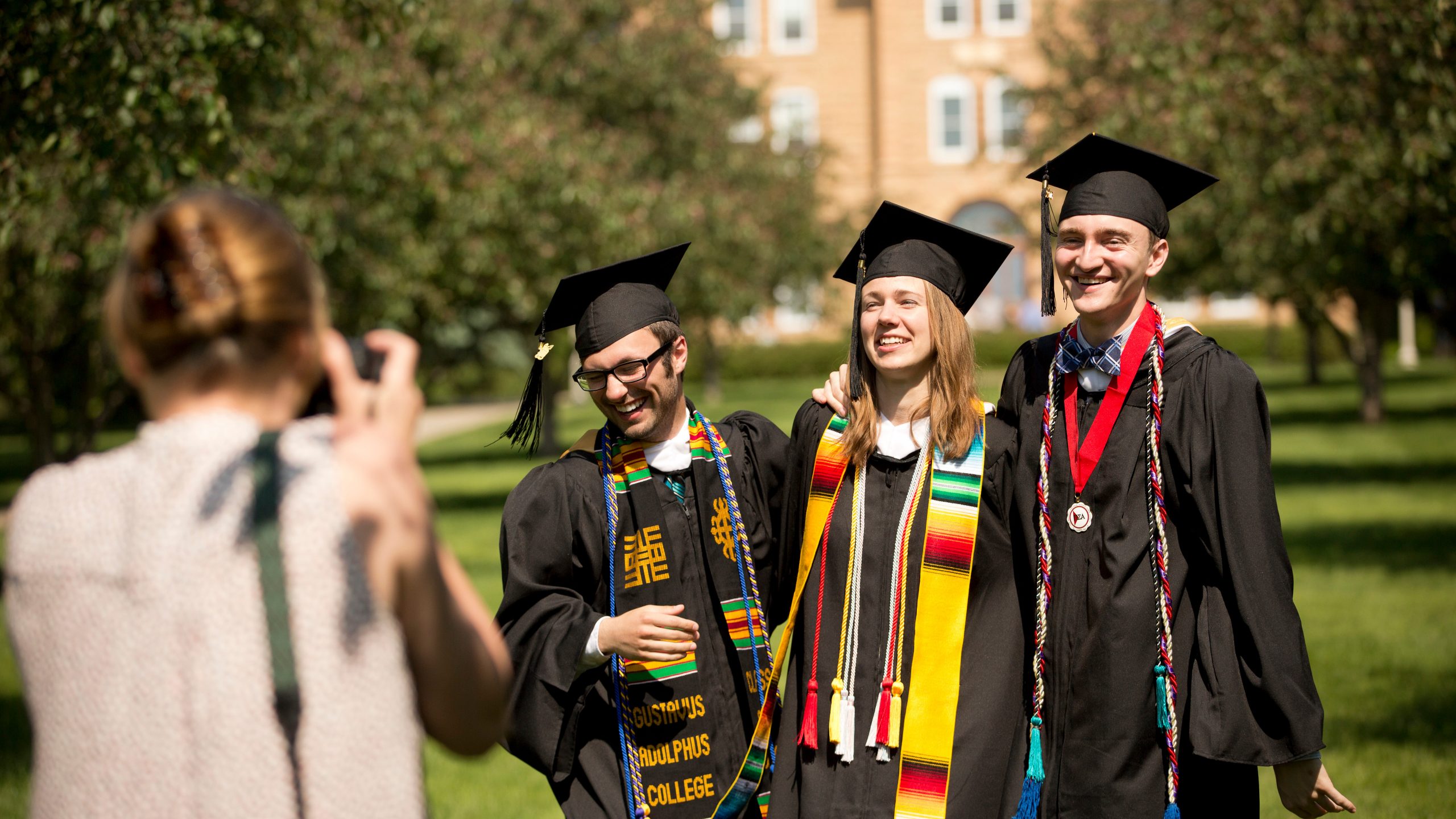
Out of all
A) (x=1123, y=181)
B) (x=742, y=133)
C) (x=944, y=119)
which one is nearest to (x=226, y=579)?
(x=1123, y=181)

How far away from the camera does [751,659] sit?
3.84 m

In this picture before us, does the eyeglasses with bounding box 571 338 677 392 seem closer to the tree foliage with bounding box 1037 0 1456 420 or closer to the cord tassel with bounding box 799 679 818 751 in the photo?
the cord tassel with bounding box 799 679 818 751

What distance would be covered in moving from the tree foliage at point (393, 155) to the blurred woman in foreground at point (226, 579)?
2.34 m

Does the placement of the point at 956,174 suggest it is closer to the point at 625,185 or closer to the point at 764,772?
the point at 625,185

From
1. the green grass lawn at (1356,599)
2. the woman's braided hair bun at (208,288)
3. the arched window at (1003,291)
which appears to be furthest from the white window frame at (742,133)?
the woman's braided hair bun at (208,288)

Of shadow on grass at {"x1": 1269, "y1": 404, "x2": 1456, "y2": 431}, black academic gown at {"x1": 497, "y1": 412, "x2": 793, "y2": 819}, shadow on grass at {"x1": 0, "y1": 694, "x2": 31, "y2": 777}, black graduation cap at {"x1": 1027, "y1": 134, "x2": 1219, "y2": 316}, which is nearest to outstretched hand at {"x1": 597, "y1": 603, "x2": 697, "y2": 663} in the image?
black academic gown at {"x1": 497, "y1": 412, "x2": 793, "y2": 819}

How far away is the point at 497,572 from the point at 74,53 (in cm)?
713

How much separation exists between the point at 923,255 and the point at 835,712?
1.30 meters

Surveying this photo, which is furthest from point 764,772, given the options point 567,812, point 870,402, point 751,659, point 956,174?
point 956,174

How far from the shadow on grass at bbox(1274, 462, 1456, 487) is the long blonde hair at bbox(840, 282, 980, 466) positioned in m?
14.4

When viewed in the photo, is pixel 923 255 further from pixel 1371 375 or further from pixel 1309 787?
pixel 1371 375

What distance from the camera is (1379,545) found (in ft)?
42.1

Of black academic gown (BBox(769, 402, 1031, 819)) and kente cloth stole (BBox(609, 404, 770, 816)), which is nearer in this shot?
black academic gown (BBox(769, 402, 1031, 819))

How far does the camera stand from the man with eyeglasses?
3777mm
